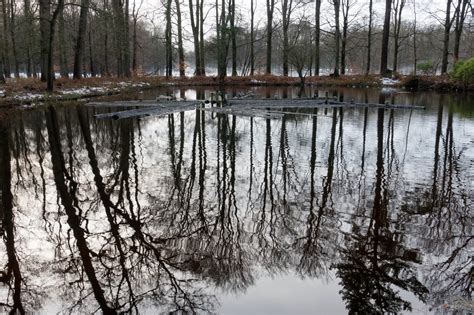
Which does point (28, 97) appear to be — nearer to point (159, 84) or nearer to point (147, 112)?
point (147, 112)

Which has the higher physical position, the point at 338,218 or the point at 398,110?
the point at 398,110

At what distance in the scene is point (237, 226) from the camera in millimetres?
5824

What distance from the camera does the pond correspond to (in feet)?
13.7

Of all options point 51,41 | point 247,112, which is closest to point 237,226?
point 247,112

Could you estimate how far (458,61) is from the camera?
29.8 m

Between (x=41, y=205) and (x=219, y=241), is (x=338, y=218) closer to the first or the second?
(x=219, y=241)

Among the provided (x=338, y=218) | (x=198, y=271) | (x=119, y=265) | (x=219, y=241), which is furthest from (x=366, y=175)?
(x=119, y=265)

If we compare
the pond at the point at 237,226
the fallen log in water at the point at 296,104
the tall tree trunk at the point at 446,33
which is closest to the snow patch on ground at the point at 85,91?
the fallen log in water at the point at 296,104

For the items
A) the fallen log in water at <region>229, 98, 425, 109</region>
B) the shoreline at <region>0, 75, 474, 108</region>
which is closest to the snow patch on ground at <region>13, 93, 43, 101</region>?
the shoreline at <region>0, 75, 474, 108</region>

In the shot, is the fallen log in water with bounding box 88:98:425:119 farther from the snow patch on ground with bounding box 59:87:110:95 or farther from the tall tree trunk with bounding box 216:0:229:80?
the tall tree trunk with bounding box 216:0:229:80

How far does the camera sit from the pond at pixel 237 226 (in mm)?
4180

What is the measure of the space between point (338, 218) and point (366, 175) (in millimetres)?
2423

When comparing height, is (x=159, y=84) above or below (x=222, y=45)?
below

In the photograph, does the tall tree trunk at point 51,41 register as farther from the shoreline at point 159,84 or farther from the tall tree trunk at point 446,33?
the tall tree trunk at point 446,33
